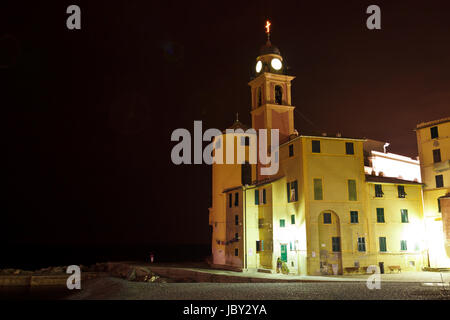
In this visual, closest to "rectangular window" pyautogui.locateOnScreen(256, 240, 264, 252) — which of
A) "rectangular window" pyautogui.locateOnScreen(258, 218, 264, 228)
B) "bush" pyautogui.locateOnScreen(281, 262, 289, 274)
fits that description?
"rectangular window" pyautogui.locateOnScreen(258, 218, 264, 228)

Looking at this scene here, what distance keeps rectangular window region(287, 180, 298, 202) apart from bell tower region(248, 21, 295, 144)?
8.13 metres

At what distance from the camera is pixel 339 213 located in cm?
3512

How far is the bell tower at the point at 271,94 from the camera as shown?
45062mm

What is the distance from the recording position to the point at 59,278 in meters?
49.6

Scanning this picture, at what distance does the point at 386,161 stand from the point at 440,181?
11.6 meters

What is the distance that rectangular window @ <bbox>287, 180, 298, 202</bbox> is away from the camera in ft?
119

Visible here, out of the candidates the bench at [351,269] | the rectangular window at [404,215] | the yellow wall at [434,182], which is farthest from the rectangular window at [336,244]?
the yellow wall at [434,182]

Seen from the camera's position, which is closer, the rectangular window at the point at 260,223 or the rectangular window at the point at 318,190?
the rectangular window at the point at 318,190

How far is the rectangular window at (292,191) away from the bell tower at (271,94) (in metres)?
8.13

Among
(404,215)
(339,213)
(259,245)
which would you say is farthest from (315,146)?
(259,245)

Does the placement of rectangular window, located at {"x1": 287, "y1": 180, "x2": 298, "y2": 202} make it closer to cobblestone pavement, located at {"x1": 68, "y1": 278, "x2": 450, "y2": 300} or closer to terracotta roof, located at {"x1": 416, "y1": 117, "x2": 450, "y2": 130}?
cobblestone pavement, located at {"x1": 68, "y1": 278, "x2": 450, "y2": 300}

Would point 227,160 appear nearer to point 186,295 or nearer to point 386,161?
point 386,161

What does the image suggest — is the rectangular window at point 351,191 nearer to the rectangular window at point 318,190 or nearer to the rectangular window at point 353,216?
the rectangular window at point 353,216
